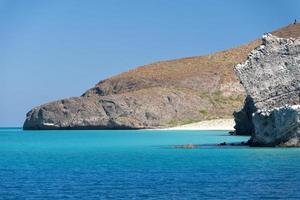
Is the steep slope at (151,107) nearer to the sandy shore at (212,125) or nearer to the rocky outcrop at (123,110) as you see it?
the rocky outcrop at (123,110)

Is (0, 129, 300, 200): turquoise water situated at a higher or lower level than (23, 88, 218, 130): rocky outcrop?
lower

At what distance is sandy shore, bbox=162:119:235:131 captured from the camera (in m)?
146

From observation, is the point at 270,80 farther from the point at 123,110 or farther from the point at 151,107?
the point at 151,107

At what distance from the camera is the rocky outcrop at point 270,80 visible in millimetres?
62375

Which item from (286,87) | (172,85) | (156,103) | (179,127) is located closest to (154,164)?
(286,87)

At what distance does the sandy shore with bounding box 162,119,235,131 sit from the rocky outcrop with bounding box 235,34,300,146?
75055 mm

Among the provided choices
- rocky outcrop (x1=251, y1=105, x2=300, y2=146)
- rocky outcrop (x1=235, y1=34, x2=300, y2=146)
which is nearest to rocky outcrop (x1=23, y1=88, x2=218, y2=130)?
rocky outcrop (x1=235, y1=34, x2=300, y2=146)

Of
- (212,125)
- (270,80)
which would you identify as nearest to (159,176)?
(270,80)

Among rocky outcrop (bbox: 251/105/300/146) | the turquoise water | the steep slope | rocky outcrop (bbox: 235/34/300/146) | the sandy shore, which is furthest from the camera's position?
the steep slope

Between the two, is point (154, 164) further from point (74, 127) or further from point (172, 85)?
point (172, 85)

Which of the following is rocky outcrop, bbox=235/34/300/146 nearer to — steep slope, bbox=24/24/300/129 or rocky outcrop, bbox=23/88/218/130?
steep slope, bbox=24/24/300/129

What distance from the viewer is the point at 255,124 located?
6244 centimetres

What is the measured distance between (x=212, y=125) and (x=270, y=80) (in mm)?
87695

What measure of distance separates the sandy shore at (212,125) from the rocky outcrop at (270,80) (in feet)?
246
